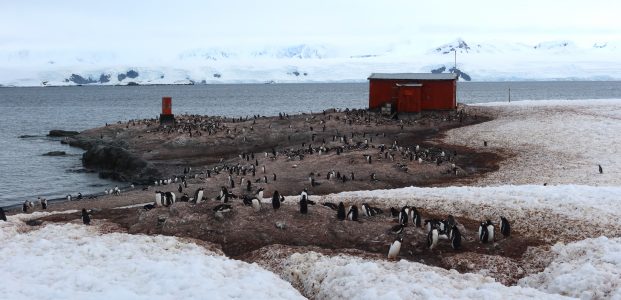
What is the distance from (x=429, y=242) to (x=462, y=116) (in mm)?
45610

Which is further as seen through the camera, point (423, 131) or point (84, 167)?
point (423, 131)

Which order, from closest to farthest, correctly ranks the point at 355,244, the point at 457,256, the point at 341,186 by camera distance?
the point at 457,256 → the point at 355,244 → the point at 341,186

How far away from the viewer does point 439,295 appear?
1600cm

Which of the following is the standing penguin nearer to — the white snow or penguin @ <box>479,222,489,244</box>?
penguin @ <box>479,222,489,244</box>

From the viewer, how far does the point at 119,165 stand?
52594mm

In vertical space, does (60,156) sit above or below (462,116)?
below

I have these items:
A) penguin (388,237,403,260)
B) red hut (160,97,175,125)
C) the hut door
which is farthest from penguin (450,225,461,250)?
red hut (160,97,175,125)

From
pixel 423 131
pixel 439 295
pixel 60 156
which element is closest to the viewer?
pixel 439 295

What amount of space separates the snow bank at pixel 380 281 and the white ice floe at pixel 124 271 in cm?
86

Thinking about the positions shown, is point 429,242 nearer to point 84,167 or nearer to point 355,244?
point 355,244

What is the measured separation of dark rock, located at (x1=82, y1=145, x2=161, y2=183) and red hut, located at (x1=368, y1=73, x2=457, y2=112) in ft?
89.5

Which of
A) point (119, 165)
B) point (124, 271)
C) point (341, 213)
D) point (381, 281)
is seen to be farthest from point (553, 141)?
point (124, 271)

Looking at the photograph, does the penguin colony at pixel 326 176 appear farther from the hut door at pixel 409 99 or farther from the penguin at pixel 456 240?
the hut door at pixel 409 99

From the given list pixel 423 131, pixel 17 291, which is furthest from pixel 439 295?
pixel 423 131
